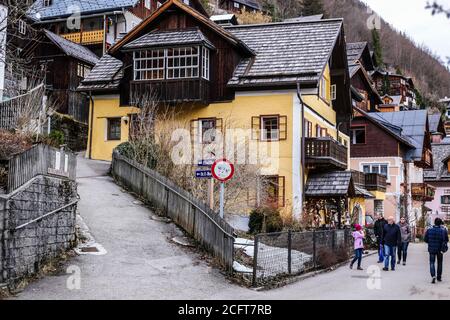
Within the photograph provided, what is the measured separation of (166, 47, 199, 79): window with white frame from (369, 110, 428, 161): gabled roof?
24.4 m

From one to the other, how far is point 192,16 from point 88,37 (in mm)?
31079

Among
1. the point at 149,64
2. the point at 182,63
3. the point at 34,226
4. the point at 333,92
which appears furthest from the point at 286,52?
the point at 34,226

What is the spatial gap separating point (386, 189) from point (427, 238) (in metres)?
30.1

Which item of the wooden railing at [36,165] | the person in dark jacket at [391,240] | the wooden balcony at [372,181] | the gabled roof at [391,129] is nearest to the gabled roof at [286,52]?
the person in dark jacket at [391,240]

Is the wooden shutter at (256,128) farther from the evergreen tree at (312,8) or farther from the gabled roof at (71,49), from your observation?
the evergreen tree at (312,8)

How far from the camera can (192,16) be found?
31531 mm

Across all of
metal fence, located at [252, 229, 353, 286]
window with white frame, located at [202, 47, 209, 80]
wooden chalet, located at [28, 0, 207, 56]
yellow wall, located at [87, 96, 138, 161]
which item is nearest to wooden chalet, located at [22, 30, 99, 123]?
wooden chalet, located at [28, 0, 207, 56]

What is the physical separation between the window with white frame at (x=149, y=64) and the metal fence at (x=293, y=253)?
12.5m

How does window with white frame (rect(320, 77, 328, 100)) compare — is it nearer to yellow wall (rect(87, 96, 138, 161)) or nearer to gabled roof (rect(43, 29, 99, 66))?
yellow wall (rect(87, 96, 138, 161))

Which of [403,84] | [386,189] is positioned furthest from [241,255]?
[403,84]

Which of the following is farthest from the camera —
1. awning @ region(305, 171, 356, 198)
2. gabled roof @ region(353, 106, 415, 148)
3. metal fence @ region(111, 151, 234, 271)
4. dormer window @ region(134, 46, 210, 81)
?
gabled roof @ region(353, 106, 415, 148)

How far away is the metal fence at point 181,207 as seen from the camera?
16.3 metres

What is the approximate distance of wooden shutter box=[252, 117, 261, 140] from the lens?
98.5 ft

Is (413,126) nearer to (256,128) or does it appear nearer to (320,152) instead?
(320,152)
